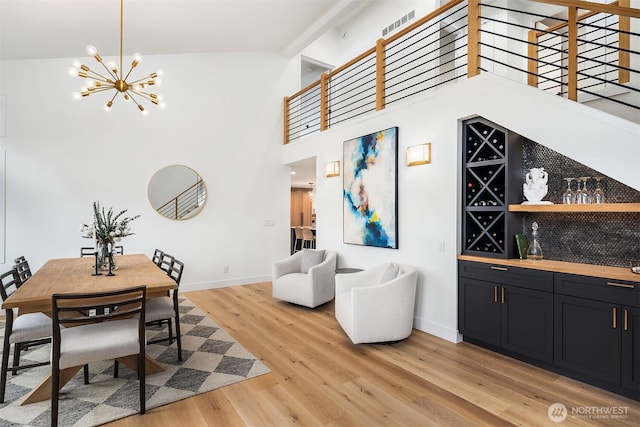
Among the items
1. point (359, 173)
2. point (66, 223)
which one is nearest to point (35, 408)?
point (66, 223)

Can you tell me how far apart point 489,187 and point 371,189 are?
157 cm

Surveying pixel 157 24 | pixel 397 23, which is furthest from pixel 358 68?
pixel 157 24

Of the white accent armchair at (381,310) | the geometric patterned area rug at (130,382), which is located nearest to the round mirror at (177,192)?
the geometric patterned area rug at (130,382)

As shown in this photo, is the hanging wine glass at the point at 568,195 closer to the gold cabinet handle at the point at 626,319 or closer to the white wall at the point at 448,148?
the white wall at the point at 448,148

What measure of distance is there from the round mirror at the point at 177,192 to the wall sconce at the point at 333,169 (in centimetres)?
229

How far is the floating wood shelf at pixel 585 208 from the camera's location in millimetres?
2451

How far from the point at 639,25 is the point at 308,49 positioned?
569cm

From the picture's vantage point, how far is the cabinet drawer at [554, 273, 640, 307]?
2.35 meters

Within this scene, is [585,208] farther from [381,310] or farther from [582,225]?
[381,310]

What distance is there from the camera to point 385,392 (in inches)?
101

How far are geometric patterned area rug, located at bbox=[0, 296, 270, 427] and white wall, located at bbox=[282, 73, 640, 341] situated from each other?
2068 mm

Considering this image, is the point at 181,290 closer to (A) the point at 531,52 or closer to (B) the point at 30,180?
(B) the point at 30,180

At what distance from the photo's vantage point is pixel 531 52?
445cm

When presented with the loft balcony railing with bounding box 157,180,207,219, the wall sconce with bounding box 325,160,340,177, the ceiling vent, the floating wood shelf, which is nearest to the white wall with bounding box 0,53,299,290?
the loft balcony railing with bounding box 157,180,207,219
